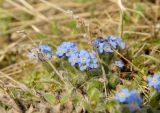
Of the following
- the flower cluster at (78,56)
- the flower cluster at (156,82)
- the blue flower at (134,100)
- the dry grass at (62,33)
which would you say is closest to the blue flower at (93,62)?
the flower cluster at (78,56)

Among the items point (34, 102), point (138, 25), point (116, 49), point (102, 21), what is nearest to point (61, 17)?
point (102, 21)

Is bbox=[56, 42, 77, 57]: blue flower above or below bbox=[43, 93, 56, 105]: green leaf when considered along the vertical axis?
above

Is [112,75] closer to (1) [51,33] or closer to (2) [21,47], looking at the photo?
(2) [21,47]

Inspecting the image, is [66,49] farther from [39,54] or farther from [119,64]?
[119,64]

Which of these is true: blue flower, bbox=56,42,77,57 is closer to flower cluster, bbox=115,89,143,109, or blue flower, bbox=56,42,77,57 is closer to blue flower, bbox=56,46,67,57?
blue flower, bbox=56,46,67,57

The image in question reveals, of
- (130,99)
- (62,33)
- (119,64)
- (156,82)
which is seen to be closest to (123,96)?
(130,99)

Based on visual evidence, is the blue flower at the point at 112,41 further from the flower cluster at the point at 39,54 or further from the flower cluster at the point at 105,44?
the flower cluster at the point at 39,54

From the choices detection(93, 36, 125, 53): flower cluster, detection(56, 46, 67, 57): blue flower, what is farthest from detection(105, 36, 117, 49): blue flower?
detection(56, 46, 67, 57): blue flower

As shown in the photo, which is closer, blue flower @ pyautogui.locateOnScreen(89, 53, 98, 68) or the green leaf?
the green leaf
